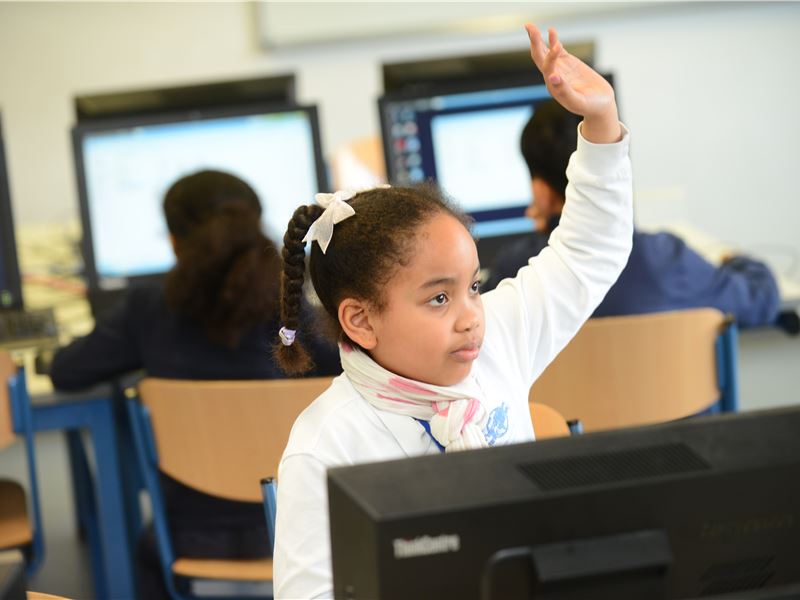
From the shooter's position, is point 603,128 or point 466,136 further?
point 466,136

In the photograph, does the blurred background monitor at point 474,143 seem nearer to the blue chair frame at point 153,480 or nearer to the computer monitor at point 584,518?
the blue chair frame at point 153,480

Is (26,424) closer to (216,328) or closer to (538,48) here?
(216,328)

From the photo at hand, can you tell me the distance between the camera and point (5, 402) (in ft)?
7.28

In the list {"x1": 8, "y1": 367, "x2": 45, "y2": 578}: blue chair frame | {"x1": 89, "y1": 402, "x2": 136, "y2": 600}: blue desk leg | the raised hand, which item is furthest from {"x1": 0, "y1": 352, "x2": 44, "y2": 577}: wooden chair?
the raised hand

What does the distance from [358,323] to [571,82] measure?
12.9 inches

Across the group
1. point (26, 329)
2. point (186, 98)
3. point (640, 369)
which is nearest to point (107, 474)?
point (26, 329)

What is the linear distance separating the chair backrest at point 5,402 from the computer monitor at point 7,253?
50 centimetres

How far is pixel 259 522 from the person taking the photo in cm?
208

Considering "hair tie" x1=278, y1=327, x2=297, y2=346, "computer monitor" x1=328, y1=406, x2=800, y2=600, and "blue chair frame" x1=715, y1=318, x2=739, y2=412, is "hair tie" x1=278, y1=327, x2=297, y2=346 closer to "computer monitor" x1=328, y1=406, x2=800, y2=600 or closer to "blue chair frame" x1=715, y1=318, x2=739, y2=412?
"computer monitor" x1=328, y1=406, x2=800, y2=600

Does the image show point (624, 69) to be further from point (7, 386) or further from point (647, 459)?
point (647, 459)

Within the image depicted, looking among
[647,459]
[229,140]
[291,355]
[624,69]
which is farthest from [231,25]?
[647,459]

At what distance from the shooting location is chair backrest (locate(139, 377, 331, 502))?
1784 mm

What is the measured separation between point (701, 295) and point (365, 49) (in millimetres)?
3208

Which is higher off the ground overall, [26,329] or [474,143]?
Answer: [474,143]
